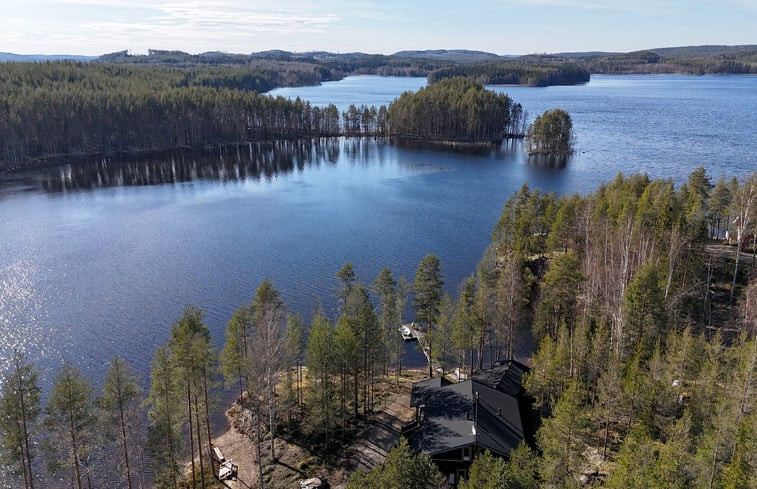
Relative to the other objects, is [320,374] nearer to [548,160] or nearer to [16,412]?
[16,412]

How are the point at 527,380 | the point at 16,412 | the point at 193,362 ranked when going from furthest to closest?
the point at 527,380 → the point at 193,362 → the point at 16,412

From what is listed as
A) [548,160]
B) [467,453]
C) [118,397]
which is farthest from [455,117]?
[118,397]

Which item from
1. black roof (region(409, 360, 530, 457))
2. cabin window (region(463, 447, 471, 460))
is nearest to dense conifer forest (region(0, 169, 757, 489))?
black roof (region(409, 360, 530, 457))

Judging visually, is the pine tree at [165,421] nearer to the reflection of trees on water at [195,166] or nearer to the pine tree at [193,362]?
the pine tree at [193,362]

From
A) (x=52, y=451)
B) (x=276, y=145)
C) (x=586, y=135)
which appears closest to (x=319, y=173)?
(x=276, y=145)

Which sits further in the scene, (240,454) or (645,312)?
(645,312)
